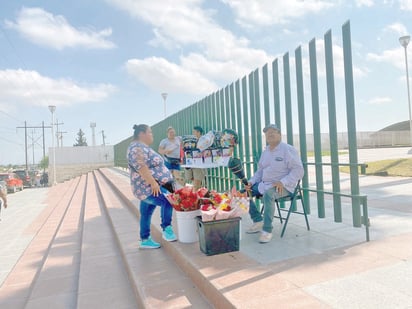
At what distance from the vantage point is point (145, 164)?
10.5 feet

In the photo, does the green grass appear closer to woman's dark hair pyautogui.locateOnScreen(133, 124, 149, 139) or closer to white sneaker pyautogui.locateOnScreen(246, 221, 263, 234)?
white sneaker pyautogui.locateOnScreen(246, 221, 263, 234)

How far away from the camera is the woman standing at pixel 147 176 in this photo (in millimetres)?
3203

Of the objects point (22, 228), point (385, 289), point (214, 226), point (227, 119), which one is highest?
point (227, 119)

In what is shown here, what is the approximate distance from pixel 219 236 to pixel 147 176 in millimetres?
928

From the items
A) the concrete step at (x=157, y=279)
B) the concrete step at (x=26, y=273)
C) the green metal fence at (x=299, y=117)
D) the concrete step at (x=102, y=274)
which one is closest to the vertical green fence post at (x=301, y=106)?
the green metal fence at (x=299, y=117)

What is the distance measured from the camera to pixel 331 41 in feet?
11.5

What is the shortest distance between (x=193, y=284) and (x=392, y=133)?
39.1m

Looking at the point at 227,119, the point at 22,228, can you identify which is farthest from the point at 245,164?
Answer: the point at 22,228

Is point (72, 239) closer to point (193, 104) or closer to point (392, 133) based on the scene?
point (193, 104)

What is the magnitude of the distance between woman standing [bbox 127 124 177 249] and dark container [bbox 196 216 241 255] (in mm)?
598

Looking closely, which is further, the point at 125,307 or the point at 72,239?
the point at 72,239

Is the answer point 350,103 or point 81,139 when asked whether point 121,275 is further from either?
point 81,139

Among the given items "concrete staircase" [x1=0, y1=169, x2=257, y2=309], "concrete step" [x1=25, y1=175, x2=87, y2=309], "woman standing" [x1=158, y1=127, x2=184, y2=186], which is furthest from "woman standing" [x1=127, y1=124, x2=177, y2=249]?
"woman standing" [x1=158, y1=127, x2=184, y2=186]

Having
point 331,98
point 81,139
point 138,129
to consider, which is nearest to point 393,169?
point 331,98
